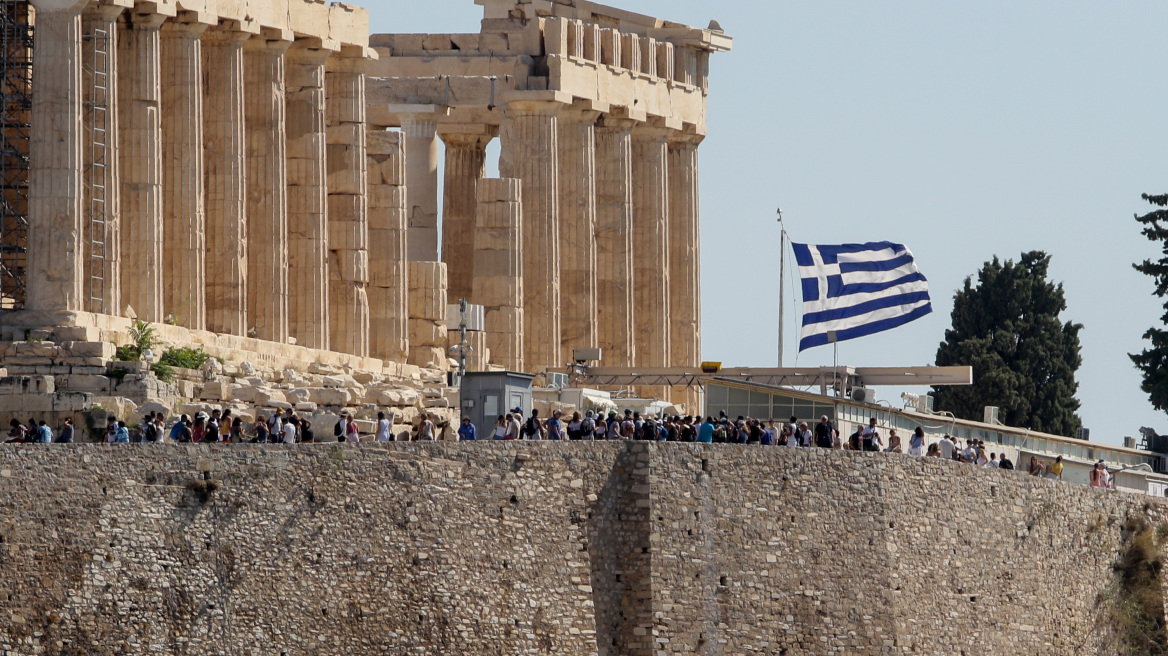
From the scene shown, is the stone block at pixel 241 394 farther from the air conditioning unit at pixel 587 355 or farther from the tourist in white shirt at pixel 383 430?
the air conditioning unit at pixel 587 355

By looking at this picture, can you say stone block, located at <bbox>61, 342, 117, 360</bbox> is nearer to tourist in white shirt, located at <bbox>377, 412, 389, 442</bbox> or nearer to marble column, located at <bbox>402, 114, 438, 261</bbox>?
tourist in white shirt, located at <bbox>377, 412, 389, 442</bbox>

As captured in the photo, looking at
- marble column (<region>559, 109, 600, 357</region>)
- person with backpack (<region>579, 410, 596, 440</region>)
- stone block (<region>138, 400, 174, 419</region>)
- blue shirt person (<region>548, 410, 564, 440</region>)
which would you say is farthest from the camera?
marble column (<region>559, 109, 600, 357</region>)

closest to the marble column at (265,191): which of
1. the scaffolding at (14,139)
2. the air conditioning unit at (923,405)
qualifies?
the scaffolding at (14,139)

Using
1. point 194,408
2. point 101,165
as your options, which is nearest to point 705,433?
point 194,408

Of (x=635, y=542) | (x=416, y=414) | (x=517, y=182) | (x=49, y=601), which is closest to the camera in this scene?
(x=49, y=601)

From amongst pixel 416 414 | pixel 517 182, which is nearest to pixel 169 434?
pixel 416 414

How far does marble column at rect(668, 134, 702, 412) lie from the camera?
327 ft

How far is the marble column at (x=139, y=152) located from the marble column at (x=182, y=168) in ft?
5.22

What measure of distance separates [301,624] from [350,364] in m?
21.8

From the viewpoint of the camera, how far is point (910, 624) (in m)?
67.4

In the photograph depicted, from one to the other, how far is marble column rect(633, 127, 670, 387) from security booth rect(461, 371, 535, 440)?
29.2 metres

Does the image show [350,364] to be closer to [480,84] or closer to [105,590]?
[480,84]

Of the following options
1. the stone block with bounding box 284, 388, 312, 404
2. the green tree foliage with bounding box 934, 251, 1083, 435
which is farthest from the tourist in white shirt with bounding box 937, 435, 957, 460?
the green tree foliage with bounding box 934, 251, 1083, 435

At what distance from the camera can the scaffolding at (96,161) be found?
2884 inches
